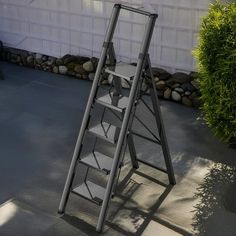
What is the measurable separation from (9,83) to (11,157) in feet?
9.17

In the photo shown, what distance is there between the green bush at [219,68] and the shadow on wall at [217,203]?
1.92ft

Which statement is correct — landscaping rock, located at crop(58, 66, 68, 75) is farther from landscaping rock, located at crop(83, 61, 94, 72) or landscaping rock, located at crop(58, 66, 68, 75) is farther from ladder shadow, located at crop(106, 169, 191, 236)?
ladder shadow, located at crop(106, 169, 191, 236)

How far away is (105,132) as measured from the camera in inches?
168

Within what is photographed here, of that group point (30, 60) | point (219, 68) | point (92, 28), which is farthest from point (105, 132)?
point (30, 60)

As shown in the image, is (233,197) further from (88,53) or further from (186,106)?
(88,53)

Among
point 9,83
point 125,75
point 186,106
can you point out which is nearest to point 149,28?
point 125,75

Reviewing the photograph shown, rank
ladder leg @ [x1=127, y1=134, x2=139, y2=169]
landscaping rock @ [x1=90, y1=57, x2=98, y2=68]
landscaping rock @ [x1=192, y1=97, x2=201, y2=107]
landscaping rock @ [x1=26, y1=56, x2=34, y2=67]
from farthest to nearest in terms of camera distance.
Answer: landscaping rock @ [x1=26, y1=56, x2=34, y2=67] < landscaping rock @ [x1=90, y1=57, x2=98, y2=68] < landscaping rock @ [x1=192, y1=97, x2=201, y2=107] < ladder leg @ [x1=127, y1=134, x2=139, y2=169]

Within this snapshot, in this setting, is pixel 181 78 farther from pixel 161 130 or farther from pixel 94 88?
pixel 94 88

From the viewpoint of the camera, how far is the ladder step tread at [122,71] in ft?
13.5

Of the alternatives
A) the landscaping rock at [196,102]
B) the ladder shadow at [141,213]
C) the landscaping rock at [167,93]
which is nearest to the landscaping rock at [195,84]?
the landscaping rock at [196,102]

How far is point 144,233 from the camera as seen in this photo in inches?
164

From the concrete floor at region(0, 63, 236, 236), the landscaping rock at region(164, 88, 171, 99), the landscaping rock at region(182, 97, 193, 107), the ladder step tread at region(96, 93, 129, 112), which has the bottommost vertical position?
the concrete floor at region(0, 63, 236, 236)

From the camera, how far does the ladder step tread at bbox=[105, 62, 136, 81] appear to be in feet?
13.5

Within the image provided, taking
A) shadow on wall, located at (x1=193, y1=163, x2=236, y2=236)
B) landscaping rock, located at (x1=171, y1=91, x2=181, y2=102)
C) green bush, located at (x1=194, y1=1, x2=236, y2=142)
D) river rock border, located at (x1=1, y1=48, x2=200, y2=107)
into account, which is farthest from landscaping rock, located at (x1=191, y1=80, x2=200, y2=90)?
shadow on wall, located at (x1=193, y1=163, x2=236, y2=236)
